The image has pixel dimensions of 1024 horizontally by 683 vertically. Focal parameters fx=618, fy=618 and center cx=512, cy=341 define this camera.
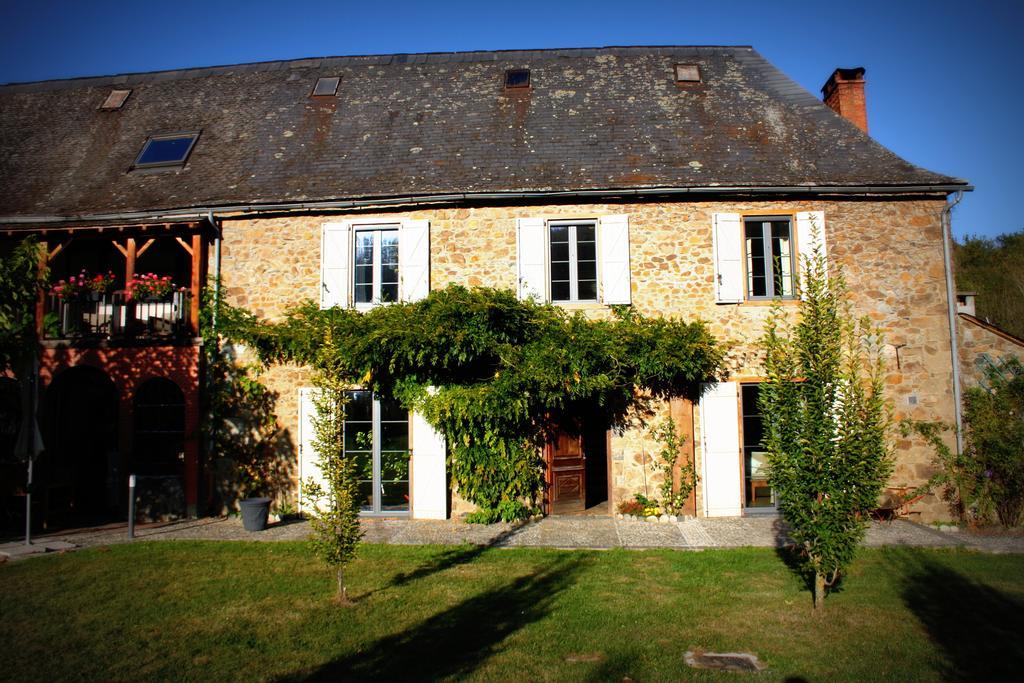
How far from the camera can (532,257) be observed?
9945 mm

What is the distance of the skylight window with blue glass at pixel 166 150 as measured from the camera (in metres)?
11.7

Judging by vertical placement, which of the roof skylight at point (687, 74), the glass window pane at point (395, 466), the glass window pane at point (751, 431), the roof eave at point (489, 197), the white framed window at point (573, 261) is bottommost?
the glass window pane at point (395, 466)

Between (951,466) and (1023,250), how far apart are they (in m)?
20.3

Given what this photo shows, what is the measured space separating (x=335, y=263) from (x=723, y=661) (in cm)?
790

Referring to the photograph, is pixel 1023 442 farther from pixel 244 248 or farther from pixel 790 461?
pixel 244 248

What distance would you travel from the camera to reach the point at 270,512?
10.0 m

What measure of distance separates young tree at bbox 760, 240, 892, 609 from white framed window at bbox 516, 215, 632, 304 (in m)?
4.04

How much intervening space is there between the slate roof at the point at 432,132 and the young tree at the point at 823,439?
4.69 meters

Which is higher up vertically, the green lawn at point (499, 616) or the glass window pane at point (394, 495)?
the glass window pane at point (394, 495)

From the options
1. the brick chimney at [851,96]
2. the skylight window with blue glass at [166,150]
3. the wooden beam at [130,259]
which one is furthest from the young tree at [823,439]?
the skylight window with blue glass at [166,150]

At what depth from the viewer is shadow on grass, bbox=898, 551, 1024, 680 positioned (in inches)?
193

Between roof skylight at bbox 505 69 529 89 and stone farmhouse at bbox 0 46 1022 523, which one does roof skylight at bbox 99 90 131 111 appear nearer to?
stone farmhouse at bbox 0 46 1022 523

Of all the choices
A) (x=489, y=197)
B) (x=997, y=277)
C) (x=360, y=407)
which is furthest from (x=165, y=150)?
(x=997, y=277)

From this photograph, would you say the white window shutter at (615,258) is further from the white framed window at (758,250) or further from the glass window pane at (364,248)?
the glass window pane at (364,248)
